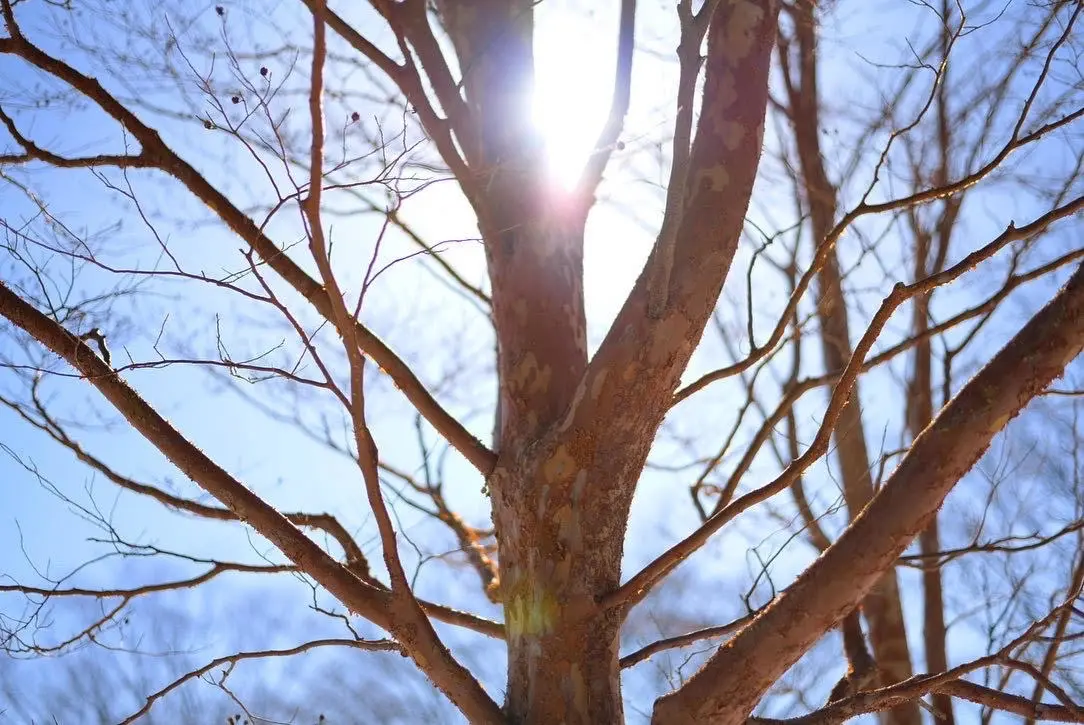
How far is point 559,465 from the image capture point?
6.00 feet

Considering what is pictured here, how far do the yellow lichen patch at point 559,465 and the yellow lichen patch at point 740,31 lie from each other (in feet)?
3.16

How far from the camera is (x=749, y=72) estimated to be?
1910mm

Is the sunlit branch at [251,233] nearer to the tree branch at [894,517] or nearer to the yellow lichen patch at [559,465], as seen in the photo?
the yellow lichen patch at [559,465]

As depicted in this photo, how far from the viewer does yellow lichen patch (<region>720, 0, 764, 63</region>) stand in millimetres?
1918

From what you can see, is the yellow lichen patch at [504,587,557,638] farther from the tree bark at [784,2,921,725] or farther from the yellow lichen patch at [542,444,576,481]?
the tree bark at [784,2,921,725]

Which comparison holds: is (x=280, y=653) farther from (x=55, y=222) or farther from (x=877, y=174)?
(x=877, y=174)

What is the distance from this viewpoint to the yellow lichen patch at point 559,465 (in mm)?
1821

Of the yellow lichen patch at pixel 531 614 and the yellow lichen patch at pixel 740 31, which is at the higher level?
the yellow lichen patch at pixel 740 31

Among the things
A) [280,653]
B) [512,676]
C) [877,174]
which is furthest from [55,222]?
[877,174]

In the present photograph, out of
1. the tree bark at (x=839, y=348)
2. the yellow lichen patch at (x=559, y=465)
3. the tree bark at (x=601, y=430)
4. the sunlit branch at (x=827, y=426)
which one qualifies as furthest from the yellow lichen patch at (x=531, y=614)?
the tree bark at (x=839, y=348)

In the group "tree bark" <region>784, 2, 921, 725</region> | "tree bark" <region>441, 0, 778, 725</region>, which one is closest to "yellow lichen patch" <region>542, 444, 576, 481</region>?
"tree bark" <region>441, 0, 778, 725</region>

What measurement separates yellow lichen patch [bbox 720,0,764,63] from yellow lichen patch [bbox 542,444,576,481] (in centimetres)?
96

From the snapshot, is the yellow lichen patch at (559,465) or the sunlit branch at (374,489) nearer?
the sunlit branch at (374,489)

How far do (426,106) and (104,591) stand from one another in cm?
150
